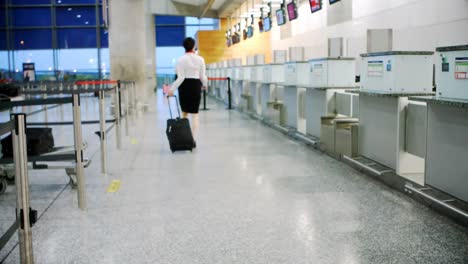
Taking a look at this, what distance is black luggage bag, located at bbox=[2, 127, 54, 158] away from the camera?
535 cm

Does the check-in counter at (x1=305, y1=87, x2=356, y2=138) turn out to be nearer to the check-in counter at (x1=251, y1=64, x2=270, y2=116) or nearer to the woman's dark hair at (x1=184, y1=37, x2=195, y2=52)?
the woman's dark hair at (x1=184, y1=37, x2=195, y2=52)

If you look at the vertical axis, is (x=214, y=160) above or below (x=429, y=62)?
below

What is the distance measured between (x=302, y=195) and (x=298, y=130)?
4.57 metres

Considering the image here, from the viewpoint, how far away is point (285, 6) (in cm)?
1748

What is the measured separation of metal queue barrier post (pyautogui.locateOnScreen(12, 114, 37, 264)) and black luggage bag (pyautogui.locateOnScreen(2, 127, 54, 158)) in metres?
2.26

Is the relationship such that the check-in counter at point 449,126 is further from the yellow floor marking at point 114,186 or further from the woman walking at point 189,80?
the woman walking at point 189,80

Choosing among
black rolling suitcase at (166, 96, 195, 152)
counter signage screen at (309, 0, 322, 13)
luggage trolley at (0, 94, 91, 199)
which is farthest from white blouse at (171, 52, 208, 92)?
counter signage screen at (309, 0, 322, 13)

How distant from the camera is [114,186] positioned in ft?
19.0

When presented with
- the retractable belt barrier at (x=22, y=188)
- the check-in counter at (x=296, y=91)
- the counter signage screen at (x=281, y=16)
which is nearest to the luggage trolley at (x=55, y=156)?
the retractable belt barrier at (x=22, y=188)

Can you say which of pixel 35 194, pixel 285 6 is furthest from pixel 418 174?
pixel 285 6

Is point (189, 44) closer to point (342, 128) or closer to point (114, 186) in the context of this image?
point (342, 128)

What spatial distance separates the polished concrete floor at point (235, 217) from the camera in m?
3.57

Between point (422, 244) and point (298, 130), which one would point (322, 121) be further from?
point (422, 244)

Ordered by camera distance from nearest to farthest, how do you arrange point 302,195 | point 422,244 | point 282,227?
point 422,244
point 282,227
point 302,195
